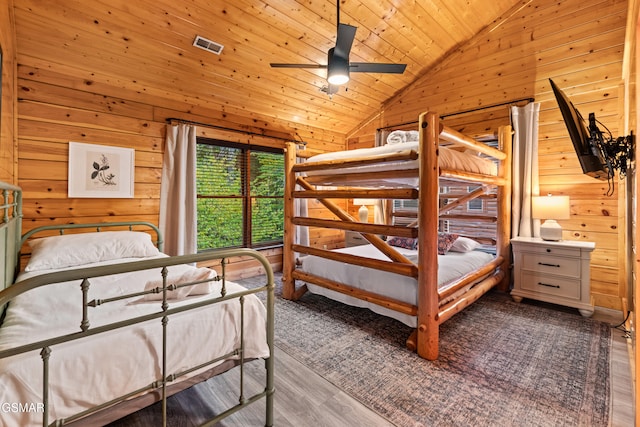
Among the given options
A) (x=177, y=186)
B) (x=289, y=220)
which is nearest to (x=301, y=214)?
(x=289, y=220)

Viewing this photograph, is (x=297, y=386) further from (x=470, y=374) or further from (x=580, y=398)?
(x=580, y=398)

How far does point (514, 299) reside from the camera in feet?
11.1

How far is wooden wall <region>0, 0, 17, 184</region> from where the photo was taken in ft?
6.84

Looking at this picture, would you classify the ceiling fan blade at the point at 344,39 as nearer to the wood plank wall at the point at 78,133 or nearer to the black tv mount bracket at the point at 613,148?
the black tv mount bracket at the point at 613,148

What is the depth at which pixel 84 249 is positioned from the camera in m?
2.59

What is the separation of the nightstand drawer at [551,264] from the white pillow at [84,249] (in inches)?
156

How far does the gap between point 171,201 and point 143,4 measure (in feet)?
6.57

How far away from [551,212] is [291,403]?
316 centimetres

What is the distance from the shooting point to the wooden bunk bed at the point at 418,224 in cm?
222

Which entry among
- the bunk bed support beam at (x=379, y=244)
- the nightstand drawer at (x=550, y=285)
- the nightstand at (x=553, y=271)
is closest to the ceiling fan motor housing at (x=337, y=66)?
the bunk bed support beam at (x=379, y=244)

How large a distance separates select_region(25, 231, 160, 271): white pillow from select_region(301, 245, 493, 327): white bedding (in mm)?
1663

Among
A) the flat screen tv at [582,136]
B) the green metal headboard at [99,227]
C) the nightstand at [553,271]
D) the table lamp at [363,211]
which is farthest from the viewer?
the table lamp at [363,211]

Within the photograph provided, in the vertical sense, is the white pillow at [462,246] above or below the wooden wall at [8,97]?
below

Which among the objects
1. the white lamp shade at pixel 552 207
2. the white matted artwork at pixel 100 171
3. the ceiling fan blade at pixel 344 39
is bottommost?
the white lamp shade at pixel 552 207
